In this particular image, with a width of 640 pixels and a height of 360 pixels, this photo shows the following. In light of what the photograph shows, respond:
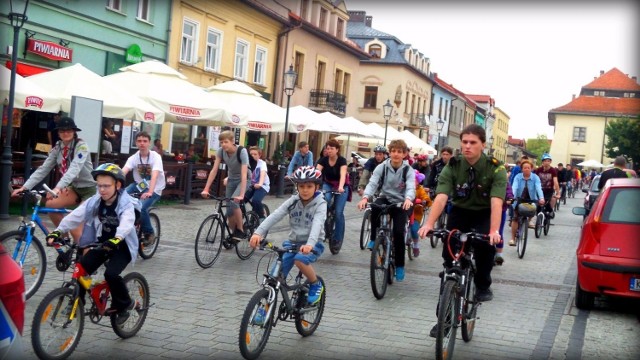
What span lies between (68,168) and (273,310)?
362cm

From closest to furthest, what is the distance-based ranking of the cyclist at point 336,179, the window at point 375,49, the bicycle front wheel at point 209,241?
the bicycle front wheel at point 209,241, the cyclist at point 336,179, the window at point 375,49

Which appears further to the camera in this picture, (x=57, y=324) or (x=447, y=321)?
(x=447, y=321)

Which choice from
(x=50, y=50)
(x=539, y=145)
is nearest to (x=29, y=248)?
(x=50, y=50)

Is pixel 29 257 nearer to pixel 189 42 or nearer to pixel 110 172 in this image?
pixel 110 172

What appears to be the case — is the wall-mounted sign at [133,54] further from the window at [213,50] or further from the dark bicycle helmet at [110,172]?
the dark bicycle helmet at [110,172]

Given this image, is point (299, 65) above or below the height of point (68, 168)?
above

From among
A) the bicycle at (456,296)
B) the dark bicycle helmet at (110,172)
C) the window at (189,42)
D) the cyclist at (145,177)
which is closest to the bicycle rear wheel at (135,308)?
the dark bicycle helmet at (110,172)

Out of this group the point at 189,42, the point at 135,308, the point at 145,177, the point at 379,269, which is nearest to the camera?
the point at 135,308

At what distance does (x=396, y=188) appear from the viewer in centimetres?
898

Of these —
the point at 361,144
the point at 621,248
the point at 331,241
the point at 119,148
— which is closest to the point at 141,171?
the point at 331,241

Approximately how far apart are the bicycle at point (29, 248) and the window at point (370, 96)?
46230mm

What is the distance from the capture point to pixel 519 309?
26.0ft

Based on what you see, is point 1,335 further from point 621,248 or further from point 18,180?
point 18,180

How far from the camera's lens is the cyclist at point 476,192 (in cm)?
604
